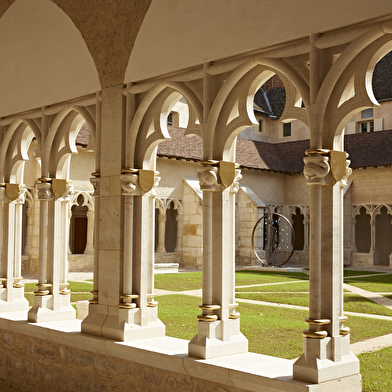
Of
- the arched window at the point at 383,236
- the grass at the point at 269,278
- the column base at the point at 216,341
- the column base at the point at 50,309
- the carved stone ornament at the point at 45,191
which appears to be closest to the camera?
the column base at the point at 216,341

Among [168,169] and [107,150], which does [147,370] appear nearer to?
[107,150]

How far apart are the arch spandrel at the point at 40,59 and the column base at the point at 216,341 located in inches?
93.4

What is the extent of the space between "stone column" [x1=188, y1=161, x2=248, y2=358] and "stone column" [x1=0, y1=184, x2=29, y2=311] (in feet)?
10.1

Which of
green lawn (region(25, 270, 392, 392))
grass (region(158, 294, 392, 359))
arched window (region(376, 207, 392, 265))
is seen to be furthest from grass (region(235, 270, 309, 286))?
arched window (region(376, 207, 392, 265))

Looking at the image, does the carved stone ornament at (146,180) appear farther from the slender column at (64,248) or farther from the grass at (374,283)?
the grass at (374,283)

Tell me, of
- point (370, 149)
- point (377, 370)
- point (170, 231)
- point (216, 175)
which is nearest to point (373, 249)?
point (370, 149)

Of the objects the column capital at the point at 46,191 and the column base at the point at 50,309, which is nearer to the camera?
the column base at the point at 50,309

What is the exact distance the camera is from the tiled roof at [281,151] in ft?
60.4

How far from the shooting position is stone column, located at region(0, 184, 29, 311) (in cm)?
642

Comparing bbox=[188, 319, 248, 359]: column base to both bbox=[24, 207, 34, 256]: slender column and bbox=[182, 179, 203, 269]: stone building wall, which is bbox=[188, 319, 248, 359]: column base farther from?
bbox=[182, 179, 203, 269]: stone building wall

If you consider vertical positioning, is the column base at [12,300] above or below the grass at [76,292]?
above

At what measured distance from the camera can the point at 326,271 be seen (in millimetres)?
3408

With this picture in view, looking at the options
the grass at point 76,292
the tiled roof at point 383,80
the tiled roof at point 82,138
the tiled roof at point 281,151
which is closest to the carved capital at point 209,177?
the grass at point 76,292

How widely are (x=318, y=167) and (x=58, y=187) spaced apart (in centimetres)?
316
